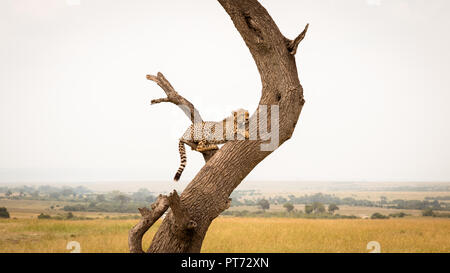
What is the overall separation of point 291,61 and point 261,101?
1.87 feet

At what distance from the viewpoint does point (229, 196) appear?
4168 millimetres

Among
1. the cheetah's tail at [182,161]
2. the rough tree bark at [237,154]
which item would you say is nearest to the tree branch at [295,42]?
the rough tree bark at [237,154]

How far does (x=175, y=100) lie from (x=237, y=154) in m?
1.31

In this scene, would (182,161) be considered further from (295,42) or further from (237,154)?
(295,42)

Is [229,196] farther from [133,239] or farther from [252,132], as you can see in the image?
[133,239]

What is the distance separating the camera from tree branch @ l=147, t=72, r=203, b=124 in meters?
4.96

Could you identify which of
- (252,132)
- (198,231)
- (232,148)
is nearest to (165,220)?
(198,231)

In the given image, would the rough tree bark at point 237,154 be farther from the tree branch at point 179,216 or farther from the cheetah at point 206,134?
the cheetah at point 206,134

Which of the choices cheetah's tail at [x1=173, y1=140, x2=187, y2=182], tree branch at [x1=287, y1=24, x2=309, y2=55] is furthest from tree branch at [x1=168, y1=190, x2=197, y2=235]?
tree branch at [x1=287, y1=24, x2=309, y2=55]

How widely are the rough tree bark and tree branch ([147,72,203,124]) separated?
91 centimetres

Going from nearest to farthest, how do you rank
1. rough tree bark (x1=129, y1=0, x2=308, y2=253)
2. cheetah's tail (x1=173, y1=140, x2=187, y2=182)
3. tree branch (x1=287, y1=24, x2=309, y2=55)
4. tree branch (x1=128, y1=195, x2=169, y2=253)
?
rough tree bark (x1=129, y1=0, x2=308, y2=253)
tree branch (x1=128, y1=195, x2=169, y2=253)
tree branch (x1=287, y1=24, x2=309, y2=55)
cheetah's tail (x1=173, y1=140, x2=187, y2=182)

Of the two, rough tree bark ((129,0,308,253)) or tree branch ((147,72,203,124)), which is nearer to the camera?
rough tree bark ((129,0,308,253))

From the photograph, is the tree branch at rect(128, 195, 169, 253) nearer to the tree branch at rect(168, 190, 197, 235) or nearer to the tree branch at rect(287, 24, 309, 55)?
the tree branch at rect(168, 190, 197, 235)

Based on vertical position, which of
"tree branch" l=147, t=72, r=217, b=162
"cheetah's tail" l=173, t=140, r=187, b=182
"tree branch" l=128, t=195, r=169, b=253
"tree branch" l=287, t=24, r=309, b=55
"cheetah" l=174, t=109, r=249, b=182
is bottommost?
"tree branch" l=128, t=195, r=169, b=253
